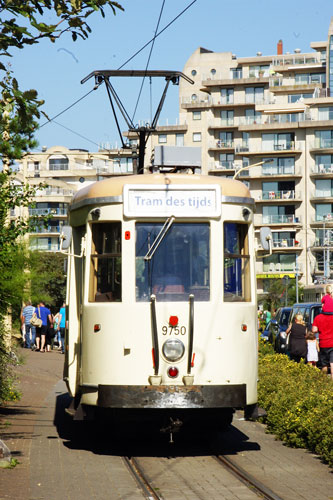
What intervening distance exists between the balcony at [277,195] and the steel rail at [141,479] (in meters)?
89.5

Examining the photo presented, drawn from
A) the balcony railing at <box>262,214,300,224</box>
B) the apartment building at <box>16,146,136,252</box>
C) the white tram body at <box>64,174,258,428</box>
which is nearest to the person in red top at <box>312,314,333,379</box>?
the white tram body at <box>64,174,258,428</box>

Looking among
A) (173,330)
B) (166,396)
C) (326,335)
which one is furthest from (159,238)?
(326,335)

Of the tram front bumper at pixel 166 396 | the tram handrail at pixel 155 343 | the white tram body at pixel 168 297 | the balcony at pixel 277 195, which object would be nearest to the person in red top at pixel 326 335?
the white tram body at pixel 168 297

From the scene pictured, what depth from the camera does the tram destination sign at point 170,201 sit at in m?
12.1

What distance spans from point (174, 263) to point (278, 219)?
89584mm

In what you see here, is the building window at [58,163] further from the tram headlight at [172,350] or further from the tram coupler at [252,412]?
the tram headlight at [172,350]

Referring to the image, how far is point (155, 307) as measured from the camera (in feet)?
38.7

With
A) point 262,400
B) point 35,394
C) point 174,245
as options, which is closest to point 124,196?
point 174,245

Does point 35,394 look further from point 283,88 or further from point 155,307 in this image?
point 283,88

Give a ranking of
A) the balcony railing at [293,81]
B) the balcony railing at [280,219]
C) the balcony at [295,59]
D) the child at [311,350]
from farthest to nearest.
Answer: the balcony at [295,59] → the balcony railing at [293,81] → the balcony railing at [280,219] → the child at [311,350]

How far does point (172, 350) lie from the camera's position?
1173 cm

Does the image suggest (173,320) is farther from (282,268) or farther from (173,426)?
(282,268)

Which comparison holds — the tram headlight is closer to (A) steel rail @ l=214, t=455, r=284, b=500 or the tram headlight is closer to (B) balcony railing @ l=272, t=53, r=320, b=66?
(A) steel rail @ l=214, t=455, r=284, b=500

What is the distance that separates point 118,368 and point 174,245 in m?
→ 1.53
